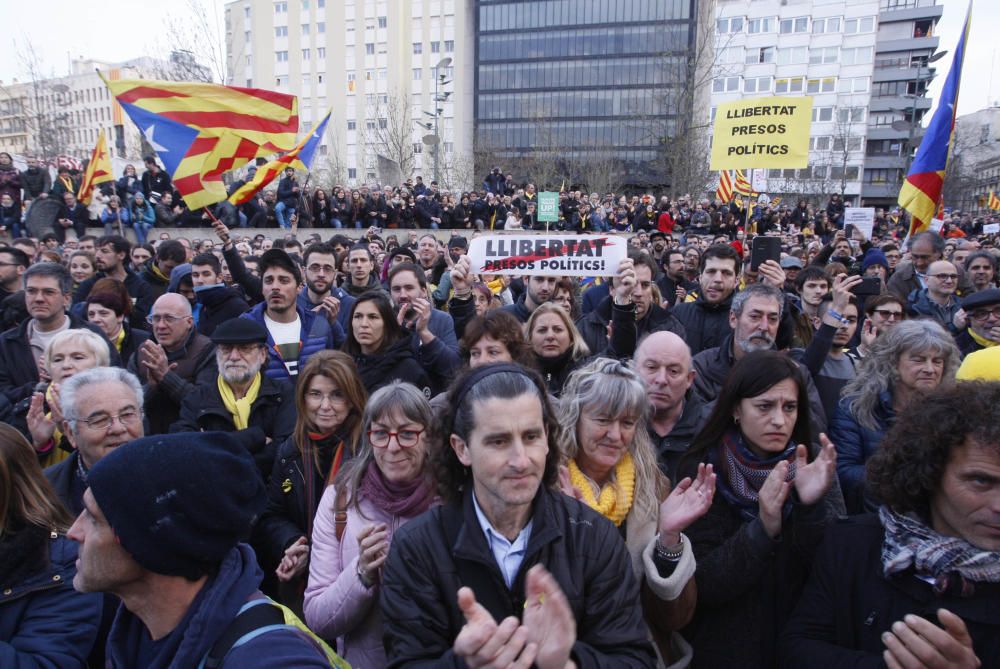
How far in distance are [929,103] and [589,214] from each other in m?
71.3

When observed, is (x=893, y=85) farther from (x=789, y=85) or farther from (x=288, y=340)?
(x=288, y=340)

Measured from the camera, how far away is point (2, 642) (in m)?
1.94

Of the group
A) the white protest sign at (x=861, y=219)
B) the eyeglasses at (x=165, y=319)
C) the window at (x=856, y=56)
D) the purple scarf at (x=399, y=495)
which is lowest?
the purple scarf at (x=399, y=495)

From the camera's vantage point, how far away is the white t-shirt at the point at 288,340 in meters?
5.16

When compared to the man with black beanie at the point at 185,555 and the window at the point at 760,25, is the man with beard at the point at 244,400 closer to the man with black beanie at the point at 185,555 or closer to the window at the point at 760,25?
the man with black beanie at the point at 185,555

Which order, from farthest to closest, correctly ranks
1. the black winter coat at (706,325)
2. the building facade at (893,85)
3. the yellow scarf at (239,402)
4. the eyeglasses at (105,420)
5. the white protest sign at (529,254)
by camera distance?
1. the building facade at (893,85)
2. the black winter coat at (706,325)
3. the white protest sign at (529,254)
4. the yellow scarf at (239,402)
5. the eyeglasses at (105,420)

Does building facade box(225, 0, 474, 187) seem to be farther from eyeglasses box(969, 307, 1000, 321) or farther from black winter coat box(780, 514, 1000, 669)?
black winter coat box(780, 514, 1000, 669)

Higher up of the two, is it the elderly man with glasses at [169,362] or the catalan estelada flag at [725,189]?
the catalan estelada flag at [725,189]

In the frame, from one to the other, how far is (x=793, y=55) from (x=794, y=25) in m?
3.11

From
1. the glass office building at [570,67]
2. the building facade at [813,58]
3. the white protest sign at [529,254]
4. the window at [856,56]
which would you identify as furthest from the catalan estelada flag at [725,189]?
the window at [856,56]

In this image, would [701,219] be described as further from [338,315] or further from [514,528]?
[514,528]

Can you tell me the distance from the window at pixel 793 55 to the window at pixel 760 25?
263 centimetres

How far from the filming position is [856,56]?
216ft

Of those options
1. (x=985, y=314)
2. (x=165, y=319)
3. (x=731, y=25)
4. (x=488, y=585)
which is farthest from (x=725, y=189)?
(x=731, y=25)
